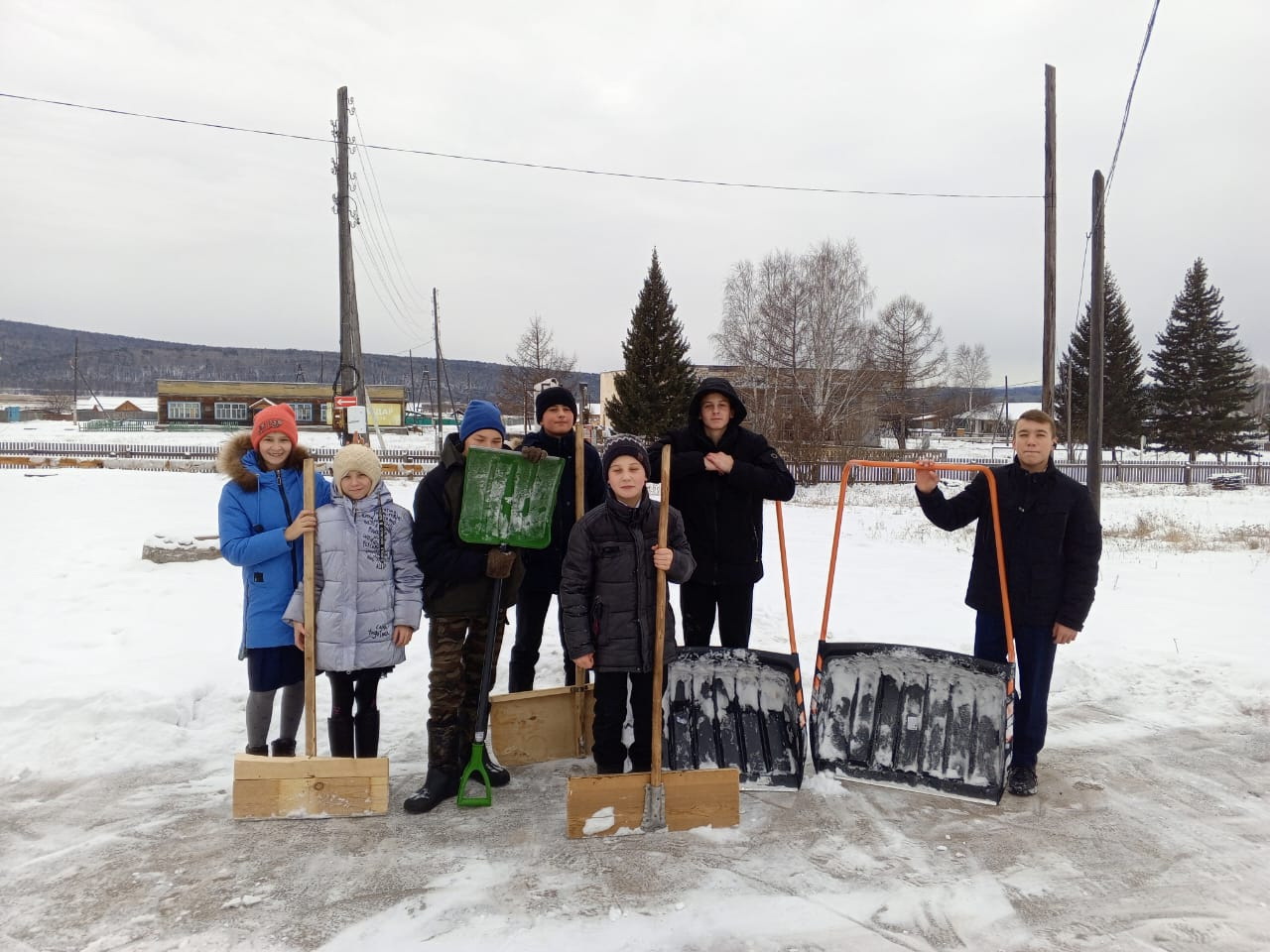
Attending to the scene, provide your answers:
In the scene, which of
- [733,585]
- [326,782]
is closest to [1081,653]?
[733,585]

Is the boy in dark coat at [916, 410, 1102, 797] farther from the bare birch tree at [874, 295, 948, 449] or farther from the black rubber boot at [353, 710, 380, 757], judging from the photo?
the bare birch tree at [874, 295, 948, 449]

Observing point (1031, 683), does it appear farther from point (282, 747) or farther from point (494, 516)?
point (282, 747)

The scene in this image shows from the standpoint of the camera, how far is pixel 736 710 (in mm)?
3775

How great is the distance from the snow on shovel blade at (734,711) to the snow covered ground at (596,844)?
0.76ft

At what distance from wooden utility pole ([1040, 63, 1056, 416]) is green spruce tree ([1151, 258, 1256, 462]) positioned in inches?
1176

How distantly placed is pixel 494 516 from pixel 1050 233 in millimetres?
9873

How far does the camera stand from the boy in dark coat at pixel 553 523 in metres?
3.84

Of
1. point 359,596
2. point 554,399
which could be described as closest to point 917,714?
point 554,399

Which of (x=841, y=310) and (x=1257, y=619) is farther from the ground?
(x=841, y=310)

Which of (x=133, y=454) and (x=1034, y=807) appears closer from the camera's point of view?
(x=1034, y=807)

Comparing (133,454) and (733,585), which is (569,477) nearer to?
(733,585)

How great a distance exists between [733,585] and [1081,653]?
129 inches

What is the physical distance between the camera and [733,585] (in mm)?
3844

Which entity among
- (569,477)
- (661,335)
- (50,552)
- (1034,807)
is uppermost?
(661,335)
